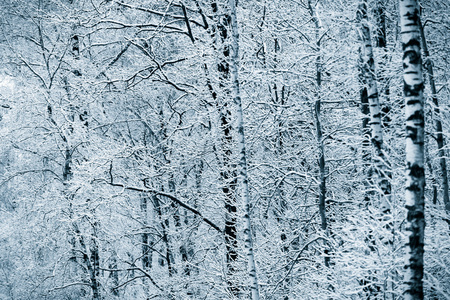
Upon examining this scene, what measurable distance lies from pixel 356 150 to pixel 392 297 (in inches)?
113

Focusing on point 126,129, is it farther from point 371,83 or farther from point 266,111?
point 371,83

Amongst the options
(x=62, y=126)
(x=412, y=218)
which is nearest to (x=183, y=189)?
(x=62, y=126)

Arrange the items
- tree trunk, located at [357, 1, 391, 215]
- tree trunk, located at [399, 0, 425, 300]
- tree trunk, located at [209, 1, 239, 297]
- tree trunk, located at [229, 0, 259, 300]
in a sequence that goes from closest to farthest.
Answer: tree trunk, located at [399, 0, 425, 300] < tree trunk, located at [357, 1, 391, 215] < tree trunk, located at [229, 0, 259, 300] < tree trunk, located at [209, 1, 239, 297]

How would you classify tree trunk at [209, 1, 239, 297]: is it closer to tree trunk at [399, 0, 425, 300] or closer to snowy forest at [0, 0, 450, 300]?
snowy forest at [0, 0, 450, 300]

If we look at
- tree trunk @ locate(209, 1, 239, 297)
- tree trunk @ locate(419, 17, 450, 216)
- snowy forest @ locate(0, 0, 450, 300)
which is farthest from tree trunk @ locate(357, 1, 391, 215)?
tree trunk @ locate(209, 1, 239, 297)

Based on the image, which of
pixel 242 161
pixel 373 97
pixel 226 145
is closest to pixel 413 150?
pixel 373 97

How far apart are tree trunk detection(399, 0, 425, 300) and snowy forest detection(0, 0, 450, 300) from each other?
0.02 metres

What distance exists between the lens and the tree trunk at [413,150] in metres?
4.21

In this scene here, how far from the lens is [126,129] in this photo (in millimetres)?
14266

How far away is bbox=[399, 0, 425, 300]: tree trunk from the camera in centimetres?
421

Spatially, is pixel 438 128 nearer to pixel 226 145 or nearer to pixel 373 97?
pixel 373 97

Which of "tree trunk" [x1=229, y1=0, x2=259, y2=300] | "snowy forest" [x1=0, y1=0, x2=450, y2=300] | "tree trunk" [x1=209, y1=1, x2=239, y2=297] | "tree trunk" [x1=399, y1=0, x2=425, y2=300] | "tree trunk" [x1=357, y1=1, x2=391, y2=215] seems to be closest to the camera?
"tree trunk" [x1=399, y1=0, x2=425, y2=300]

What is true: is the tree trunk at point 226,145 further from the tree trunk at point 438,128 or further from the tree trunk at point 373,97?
the tree trunk at point 438,128

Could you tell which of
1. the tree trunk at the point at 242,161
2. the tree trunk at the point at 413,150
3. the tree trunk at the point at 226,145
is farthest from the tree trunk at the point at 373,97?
the tree trunk at the point at 226,145
